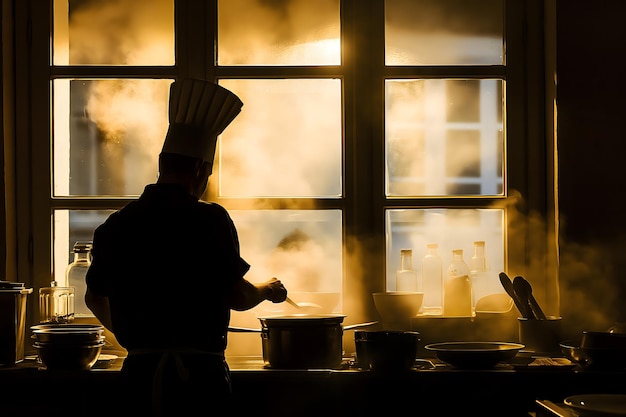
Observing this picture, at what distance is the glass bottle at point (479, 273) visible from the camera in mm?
2896

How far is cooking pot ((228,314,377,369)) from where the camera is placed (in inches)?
95.8

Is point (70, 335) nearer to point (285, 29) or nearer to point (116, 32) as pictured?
point (116, 32)

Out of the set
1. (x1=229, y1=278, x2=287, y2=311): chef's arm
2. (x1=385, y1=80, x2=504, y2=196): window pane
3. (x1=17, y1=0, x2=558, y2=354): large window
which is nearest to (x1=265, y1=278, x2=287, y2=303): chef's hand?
(x1=229, y1=278, x2=287, y2=311): chef's arm

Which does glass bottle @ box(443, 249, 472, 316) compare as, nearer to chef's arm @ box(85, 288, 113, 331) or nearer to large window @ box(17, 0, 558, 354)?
large window @ box(17, 0, 558, 354)

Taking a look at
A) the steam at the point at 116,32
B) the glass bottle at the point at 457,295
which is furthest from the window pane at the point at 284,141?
the glass bottle at the point at 457,295

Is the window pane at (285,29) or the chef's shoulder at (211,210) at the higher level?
the window pane at (285,29)

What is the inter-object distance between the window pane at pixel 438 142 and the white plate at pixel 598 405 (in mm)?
1045

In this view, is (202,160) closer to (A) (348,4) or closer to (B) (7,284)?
(B) (7,284)

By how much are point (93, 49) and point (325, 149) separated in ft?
2.90

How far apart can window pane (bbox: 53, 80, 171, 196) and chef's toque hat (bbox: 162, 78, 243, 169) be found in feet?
1.94

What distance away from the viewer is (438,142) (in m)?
2.97

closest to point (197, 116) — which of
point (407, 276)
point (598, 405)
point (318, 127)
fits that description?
point (318, 127)

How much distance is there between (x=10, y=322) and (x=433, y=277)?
4.43 ft

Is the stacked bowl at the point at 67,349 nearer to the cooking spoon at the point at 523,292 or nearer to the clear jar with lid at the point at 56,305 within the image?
the clear jar with lid at the point at 56,305
